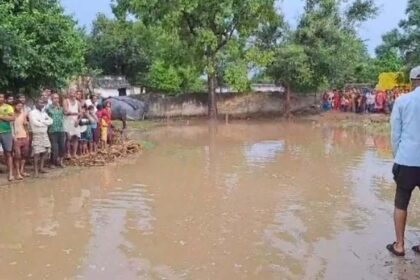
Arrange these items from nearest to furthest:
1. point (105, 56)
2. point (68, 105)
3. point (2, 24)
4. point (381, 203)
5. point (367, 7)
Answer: point (381, 203) < point (2, 24) < point (68, 105) < point (367, 7) < point (105, 56)

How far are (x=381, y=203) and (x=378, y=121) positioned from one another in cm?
1776

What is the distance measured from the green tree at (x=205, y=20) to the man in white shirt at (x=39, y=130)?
52.7ft

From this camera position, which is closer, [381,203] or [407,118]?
[407,118]

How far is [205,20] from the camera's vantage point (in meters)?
26.9

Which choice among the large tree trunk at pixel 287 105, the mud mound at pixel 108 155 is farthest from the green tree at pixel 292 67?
the mud mound at pixel 108 155

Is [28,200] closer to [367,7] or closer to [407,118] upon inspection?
[407,118]

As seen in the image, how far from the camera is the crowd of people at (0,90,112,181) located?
34.4ft

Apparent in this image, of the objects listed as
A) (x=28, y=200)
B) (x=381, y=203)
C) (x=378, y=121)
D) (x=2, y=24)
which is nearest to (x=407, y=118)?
(x=381, y=203)

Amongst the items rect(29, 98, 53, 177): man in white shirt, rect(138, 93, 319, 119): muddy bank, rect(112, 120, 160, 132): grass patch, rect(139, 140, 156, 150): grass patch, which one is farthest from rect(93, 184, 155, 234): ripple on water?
rect(138, 93, 319, 119): muddy bank

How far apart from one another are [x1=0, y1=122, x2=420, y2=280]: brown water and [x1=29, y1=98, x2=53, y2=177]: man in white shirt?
77 centimetres

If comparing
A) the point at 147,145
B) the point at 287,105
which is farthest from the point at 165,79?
the point at 147,145

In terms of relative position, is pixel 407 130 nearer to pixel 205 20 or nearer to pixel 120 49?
pixel 205 20

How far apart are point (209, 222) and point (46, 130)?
16.1 feet

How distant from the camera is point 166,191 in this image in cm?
964
